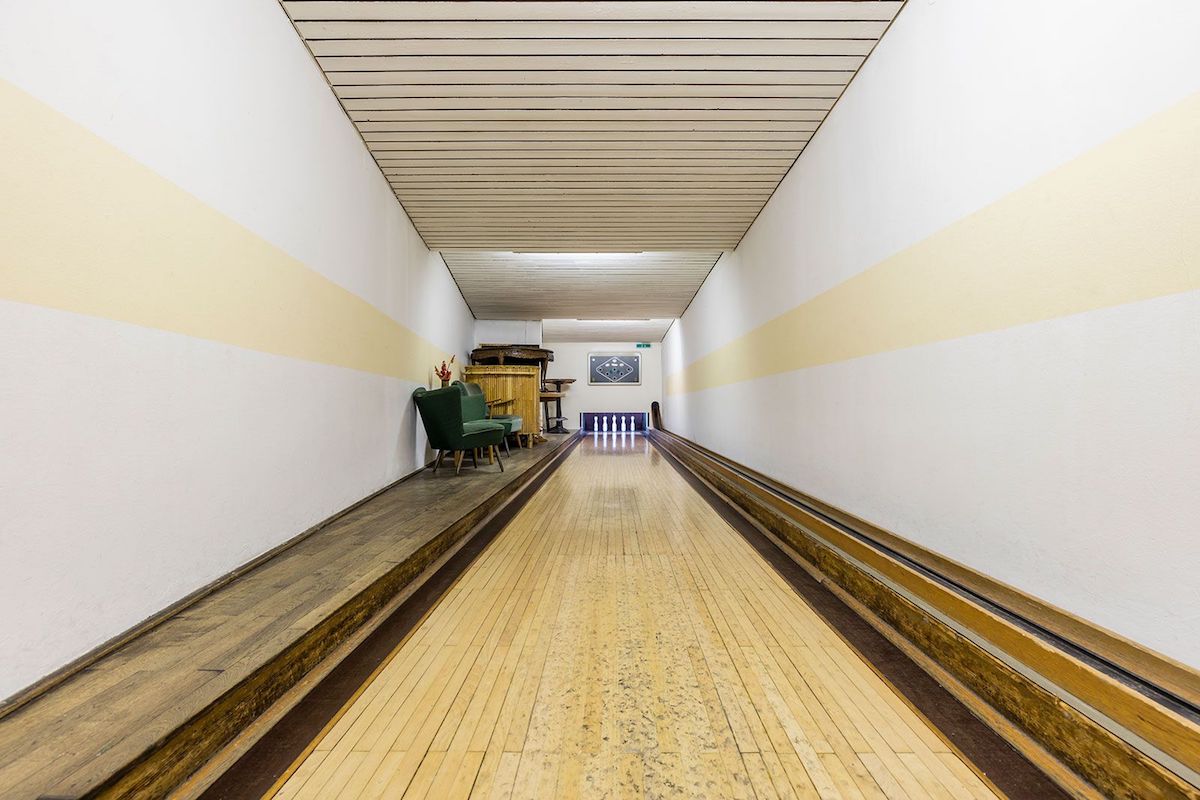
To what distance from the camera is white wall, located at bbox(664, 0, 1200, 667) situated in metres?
1.18

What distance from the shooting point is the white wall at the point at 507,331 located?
8938mm

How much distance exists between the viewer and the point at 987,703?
4.36ft

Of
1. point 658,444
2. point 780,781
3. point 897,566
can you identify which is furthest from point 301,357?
point 658,444

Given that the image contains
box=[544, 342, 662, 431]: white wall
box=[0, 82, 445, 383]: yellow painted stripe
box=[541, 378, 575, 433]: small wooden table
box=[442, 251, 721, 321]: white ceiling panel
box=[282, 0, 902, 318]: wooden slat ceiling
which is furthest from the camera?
box=[544, 342, 662, 431]: white wall

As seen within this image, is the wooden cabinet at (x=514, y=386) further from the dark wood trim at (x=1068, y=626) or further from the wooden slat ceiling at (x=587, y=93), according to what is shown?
the dark wood trim at (x=1068, y=626)

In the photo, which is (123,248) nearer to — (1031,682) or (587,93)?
(587,93)

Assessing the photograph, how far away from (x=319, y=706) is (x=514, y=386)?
19.5 ft

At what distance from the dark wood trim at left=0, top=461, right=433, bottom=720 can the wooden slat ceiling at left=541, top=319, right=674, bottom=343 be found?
8722mm

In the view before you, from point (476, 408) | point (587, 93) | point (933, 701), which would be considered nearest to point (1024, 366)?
point (933, 701)

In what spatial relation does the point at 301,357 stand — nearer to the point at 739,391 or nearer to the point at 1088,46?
the point at 1088,46

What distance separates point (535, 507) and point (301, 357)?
77.2 inches

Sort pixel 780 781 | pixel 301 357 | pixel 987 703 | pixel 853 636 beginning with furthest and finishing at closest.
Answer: pixel 301 357 < pixel 853 636 < pixel 987 703 < pixel 780 781

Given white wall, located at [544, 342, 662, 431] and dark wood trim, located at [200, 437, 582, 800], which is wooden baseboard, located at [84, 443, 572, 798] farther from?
white wall, located at [544, 342, 662, 431]

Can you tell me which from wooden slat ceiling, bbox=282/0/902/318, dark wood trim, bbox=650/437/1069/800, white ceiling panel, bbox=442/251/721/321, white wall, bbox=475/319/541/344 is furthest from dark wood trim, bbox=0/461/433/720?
white wall, bbox=475/319/541/344
